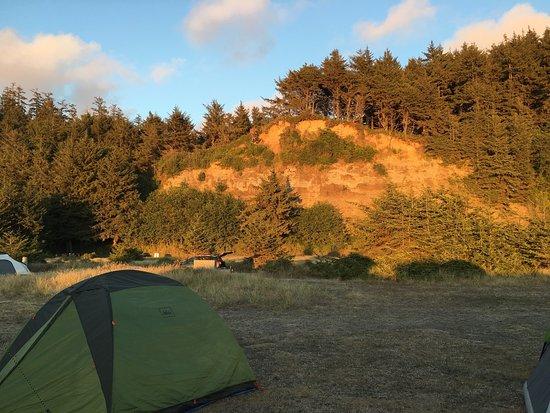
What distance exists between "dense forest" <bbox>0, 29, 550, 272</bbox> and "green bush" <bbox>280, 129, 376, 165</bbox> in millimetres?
3103

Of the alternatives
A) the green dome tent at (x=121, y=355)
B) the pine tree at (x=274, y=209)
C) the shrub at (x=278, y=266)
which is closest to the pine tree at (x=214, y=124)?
the pine tree at (x=274, y=209)

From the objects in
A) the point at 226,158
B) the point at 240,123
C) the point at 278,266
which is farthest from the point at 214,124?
the point at 278,266

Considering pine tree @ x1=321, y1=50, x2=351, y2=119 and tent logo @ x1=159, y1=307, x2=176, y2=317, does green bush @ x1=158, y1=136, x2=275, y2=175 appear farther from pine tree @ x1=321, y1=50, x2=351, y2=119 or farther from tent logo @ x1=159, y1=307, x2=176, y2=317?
tent logo @ x1=159, y1=307, x2=176, y2=317

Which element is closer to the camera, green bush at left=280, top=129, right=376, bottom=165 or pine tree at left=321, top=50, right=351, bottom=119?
green bush at left=280, top=129, right=376, bottom=165

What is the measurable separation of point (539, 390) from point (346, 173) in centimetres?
3315

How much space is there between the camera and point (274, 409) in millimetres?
5289

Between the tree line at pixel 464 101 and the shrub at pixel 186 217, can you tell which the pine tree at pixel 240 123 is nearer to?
the tree line at pixel 464 101

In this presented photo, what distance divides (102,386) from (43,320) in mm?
1325

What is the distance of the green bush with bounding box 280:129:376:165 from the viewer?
38031mm

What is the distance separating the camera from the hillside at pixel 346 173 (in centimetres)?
3531

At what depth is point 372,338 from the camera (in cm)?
860

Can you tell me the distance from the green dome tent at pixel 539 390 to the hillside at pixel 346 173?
1139 inches

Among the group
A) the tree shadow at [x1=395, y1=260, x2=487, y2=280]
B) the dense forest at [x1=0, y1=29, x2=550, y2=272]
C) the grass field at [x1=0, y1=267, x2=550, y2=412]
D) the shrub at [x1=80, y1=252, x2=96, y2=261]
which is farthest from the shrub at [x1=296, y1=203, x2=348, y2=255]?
the grass field at [x1=0, y1=267, x2=550, y2=412]

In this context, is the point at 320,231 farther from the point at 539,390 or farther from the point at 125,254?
the point at 539,390
